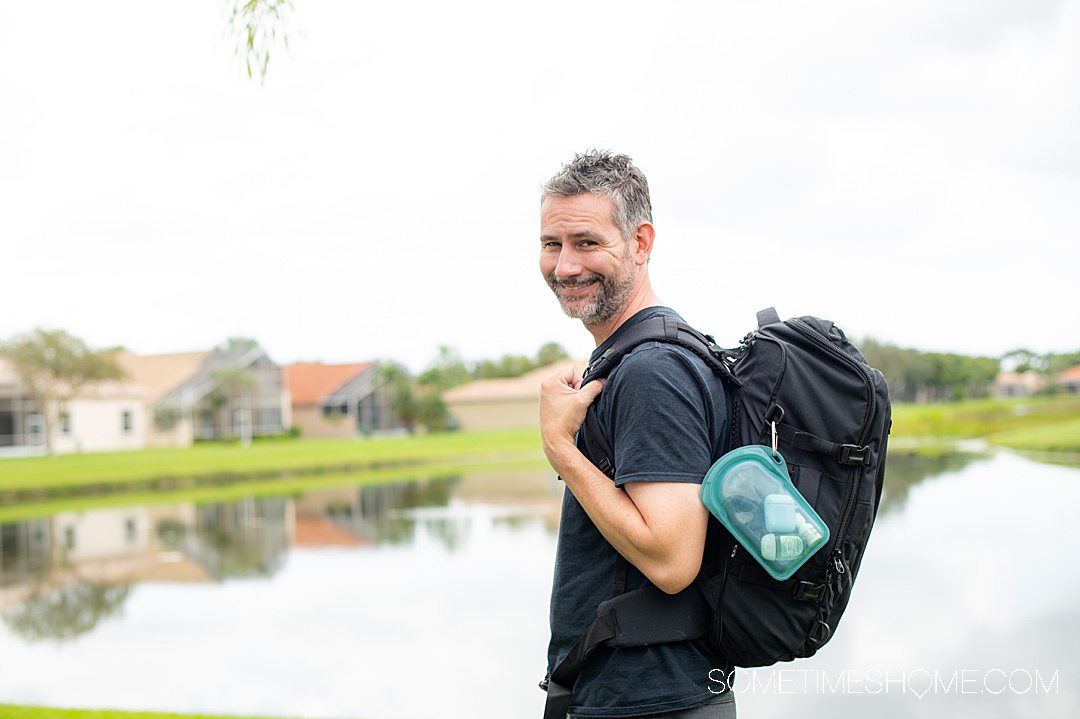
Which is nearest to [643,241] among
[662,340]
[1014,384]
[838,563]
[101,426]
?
[662,340]

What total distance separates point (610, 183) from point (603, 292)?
0.25m

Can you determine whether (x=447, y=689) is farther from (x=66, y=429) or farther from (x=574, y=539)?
(x=66, y=429)

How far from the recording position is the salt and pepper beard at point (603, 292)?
2.17m

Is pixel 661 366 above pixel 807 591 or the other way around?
above

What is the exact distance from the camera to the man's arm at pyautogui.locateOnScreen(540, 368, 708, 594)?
1898 millimetres

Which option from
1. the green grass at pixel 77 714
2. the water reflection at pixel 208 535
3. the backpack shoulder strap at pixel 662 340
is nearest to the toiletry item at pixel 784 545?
the backpack shoulder strap at pixel 662 340

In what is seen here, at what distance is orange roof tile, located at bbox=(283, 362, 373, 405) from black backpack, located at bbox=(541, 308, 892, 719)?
2317 inches

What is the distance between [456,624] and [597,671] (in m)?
8.84

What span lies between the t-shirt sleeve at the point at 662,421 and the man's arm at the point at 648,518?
33mm

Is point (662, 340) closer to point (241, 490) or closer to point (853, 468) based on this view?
point (853, 468)

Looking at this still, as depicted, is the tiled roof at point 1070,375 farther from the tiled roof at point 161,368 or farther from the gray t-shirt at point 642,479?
the gray t-shirt at point 642,479

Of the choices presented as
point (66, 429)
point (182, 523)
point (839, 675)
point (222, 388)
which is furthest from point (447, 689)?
point (222, 388)

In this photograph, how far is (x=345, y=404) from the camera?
2325 inches

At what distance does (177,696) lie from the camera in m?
8.30
